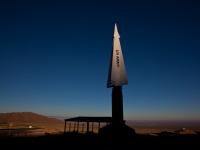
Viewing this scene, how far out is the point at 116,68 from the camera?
25.6 m

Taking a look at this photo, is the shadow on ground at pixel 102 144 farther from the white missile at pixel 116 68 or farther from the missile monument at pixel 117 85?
the white missile at pixel 116 68

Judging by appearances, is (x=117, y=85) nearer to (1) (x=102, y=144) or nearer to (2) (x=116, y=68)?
(2) (x=116, y=68)

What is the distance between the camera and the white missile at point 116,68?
25.2m

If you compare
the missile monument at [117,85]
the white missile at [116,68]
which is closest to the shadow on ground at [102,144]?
the missile monument at [117,85]

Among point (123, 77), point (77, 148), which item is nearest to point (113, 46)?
point (123, 77)

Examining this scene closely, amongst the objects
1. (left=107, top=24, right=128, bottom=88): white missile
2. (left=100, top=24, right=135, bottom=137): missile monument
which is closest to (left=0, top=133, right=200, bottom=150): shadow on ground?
(left=100, top=24, right=135, bottom=137): missile monument

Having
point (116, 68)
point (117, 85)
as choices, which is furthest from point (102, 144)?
point (116, 68)

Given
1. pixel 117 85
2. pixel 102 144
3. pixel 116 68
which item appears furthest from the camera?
pixel 116 68

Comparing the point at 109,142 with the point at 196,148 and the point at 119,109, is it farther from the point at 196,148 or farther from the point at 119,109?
the point at 196,148

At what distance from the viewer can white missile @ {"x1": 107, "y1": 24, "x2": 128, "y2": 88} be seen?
25.2m

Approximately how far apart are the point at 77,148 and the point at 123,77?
337 inches

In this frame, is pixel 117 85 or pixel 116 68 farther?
pixel 116 68

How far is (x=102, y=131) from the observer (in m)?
27.6

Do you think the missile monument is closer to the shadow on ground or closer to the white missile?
the white missile
